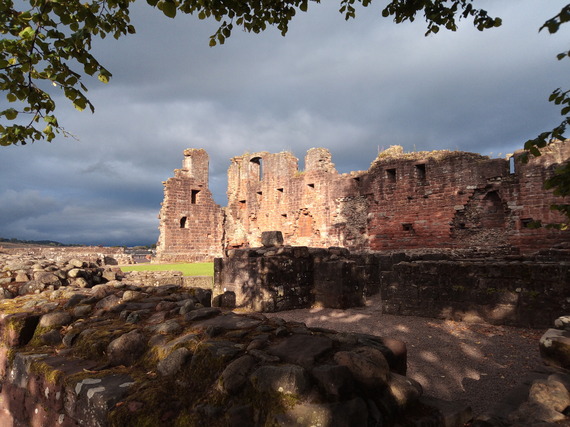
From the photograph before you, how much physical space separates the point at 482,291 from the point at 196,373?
640 centimetres

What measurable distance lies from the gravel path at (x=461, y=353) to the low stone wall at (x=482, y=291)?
24 centimetres

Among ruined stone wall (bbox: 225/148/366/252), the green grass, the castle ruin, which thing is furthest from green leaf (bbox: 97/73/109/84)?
ruined stone wall (bbox: 225/148/366/252)

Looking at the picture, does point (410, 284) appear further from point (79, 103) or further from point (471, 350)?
point (79, 103)

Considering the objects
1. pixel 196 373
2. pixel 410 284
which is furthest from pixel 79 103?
pixel 410 284

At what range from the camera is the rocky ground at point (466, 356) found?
3869 millimetres

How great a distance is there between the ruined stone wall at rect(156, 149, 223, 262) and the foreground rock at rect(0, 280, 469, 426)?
2351 centimetres

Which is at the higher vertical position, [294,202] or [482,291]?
[294,202]

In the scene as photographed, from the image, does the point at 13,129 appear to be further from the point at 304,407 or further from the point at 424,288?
the point at 424,288

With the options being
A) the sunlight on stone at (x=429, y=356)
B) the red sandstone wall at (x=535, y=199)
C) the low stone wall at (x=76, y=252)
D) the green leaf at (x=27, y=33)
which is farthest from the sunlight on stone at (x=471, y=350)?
the low stone wall at (x=76, y=252)

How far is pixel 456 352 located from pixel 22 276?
830 centimetres

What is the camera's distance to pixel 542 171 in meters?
14.3

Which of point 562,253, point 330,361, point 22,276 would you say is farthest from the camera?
point 562,253

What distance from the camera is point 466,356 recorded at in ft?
17.0

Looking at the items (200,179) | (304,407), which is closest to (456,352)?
(304,407)
